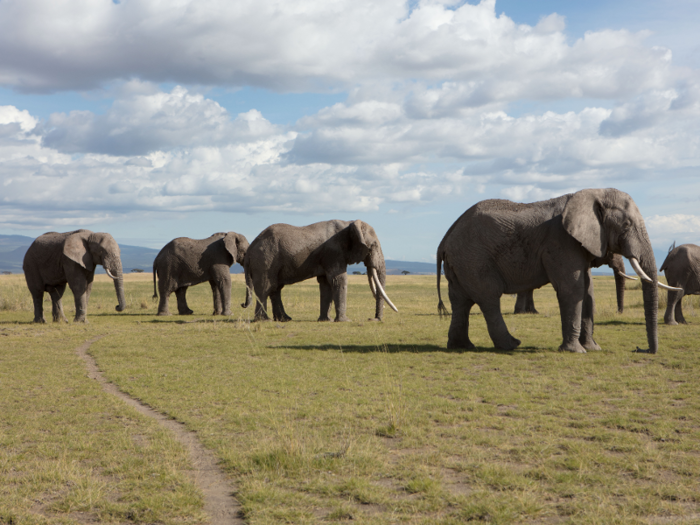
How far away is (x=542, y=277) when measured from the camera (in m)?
12.8

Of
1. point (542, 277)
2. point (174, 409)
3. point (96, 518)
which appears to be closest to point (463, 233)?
point (542, 277)

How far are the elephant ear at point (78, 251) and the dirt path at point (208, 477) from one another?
1302 centimetres

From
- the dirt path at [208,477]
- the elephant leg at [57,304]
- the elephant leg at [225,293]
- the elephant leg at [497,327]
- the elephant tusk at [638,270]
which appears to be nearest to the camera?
the dirt path at [208,477]

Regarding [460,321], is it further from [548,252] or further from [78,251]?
[78,251]

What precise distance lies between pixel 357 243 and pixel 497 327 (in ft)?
24.7

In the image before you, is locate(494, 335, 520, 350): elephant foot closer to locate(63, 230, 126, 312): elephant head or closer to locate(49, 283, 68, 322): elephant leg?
locate(63, 230, 126, 312): elephant head

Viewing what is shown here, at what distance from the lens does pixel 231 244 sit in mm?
24375

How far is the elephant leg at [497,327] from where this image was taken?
1308cm

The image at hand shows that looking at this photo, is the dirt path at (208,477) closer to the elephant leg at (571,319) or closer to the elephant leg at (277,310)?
the elephant leg at (571,319)

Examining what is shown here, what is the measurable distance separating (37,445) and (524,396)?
6.10 metres

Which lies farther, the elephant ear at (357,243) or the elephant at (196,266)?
the elephant at (196,266)

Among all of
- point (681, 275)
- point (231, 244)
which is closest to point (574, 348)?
point (681, 275)

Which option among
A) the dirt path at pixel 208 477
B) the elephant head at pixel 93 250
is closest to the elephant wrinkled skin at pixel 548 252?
the dirt path at pixel 208 477

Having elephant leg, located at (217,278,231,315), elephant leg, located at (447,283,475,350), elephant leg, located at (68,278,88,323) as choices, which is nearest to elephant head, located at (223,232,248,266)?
elephant leg, located at (217,278,231,315)
